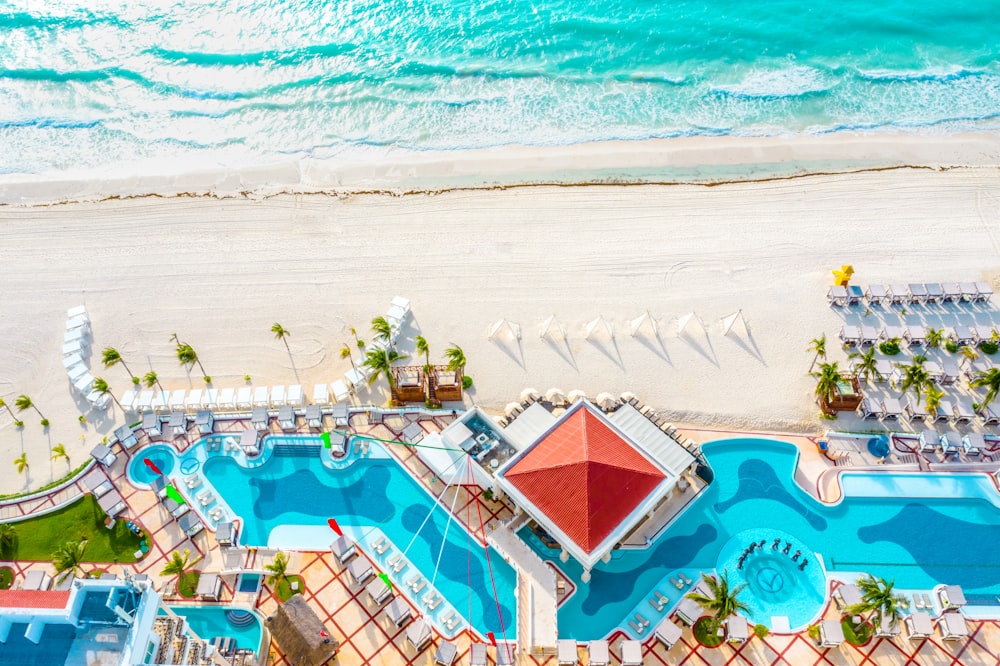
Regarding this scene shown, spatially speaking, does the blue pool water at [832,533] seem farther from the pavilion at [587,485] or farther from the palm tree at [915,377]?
the palm tree at [915,377]

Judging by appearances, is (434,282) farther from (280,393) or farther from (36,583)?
(36,583)

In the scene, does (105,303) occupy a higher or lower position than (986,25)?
lower

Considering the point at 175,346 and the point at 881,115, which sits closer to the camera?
the point at 175,346

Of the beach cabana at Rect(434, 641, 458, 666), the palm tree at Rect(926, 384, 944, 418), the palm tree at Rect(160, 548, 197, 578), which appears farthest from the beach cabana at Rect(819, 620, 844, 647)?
the palm tree at Rect(160, 548, 197, 578)

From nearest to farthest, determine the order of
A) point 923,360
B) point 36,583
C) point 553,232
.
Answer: point 36,583 < point 923,360 < point 553,232

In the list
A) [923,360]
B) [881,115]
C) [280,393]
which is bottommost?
[280,393]

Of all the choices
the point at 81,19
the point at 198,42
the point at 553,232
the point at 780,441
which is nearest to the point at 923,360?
the point at 780,441
